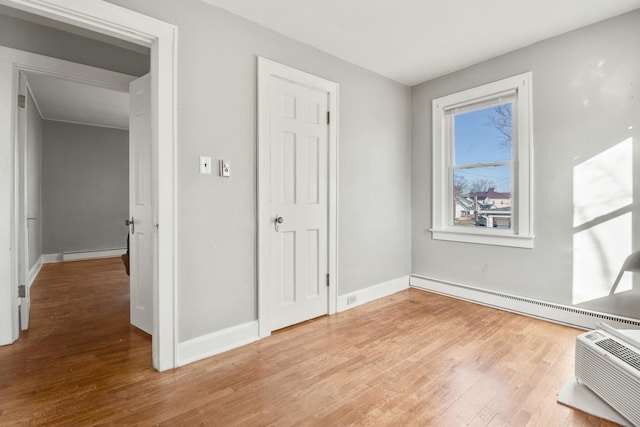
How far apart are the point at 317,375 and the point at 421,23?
291cm

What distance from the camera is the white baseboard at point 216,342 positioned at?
7.39ft

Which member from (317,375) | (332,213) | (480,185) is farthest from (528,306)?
(317,375)

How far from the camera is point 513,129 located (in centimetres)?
328

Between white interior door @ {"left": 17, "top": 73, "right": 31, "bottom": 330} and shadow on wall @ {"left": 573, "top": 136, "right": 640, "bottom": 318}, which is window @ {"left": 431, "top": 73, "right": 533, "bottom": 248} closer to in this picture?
shadow on wall @ {"left": 573, "top": 136, "right": 640, "bottom": 318}

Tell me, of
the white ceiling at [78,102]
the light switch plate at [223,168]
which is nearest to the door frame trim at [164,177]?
the light switch plate at [223,168]

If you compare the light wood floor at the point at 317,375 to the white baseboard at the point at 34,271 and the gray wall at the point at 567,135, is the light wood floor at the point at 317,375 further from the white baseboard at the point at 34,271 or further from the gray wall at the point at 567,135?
the white baseboard at the point at 34,271

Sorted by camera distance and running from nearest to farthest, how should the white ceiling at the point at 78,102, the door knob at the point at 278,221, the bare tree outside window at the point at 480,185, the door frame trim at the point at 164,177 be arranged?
1. the door frame trim at the point at 164,177
2. the door knob at the point at 278,221
3. the bare tree outside window at the point at 480,185
4. the white ceiling at the point at 78,102

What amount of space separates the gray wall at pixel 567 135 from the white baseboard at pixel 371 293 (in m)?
0.83

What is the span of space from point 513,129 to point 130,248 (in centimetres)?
406

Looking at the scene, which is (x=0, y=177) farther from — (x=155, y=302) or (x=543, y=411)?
(x=543, y=411)

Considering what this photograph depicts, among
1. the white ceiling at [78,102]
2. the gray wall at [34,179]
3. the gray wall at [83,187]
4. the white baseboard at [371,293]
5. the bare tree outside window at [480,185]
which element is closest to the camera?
the white baseboard at [371,293]

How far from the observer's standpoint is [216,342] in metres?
2.40

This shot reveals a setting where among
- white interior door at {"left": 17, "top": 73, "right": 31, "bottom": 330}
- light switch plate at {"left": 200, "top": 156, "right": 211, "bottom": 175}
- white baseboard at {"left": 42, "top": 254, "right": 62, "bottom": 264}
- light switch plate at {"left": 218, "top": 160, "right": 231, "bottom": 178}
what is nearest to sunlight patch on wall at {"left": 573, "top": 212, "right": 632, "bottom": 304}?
light switch plate at {"left": 218, "top": 160, "right": 231, "bottom": 178}

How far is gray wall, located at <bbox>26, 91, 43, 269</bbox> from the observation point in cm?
447
